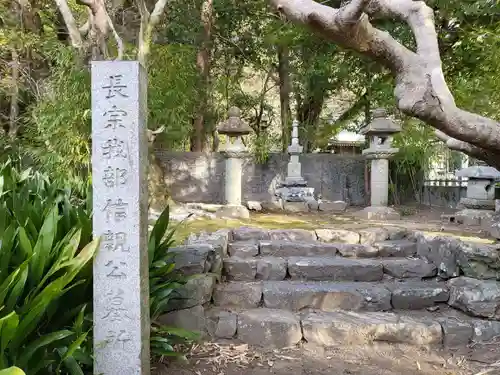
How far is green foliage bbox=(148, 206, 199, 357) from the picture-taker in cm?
299

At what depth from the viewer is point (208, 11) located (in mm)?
11414

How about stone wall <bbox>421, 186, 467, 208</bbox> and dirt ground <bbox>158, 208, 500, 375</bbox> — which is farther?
stone wall <bbox>421, 186, 467, 208</bbox>

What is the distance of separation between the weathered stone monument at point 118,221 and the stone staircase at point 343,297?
1.23 meters

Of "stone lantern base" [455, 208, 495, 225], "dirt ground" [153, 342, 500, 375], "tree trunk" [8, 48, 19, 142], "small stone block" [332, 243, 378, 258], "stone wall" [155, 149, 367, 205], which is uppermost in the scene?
"tree trunk" [8, 48, 19, 142]

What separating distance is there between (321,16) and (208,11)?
967 cm

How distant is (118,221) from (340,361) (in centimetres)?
200

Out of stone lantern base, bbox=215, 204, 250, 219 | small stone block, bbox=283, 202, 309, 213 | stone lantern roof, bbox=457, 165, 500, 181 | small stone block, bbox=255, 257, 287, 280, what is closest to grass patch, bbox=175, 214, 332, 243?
stone lantern base, bbox=215, 204, 250, 219

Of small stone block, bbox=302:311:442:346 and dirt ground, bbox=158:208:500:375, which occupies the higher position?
small stone block, bbox=302:311:442:346

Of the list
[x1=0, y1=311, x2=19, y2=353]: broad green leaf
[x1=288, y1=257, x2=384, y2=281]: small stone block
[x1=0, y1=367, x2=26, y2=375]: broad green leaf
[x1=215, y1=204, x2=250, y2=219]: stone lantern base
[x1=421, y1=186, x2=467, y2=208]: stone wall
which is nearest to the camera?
[x1=0, y1=367, x2=26, y2=375]: broad green leaf

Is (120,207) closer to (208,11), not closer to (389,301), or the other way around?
(389,301)

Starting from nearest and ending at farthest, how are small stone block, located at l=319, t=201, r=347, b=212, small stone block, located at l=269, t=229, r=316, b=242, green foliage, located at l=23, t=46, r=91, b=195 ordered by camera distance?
1. small stone block, located at l=269, t=229, r=316, b=242
2. green foliage, located at l=23, t=46, r=91, b=195
3. small stone block, located at l=319, t=201, r=347, b=212

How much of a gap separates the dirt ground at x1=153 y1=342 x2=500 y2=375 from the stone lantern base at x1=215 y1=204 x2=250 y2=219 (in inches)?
154

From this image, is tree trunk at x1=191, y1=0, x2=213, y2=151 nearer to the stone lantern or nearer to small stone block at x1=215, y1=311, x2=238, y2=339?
the stone lantern

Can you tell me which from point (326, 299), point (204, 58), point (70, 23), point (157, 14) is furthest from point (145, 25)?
point (326, 299)
